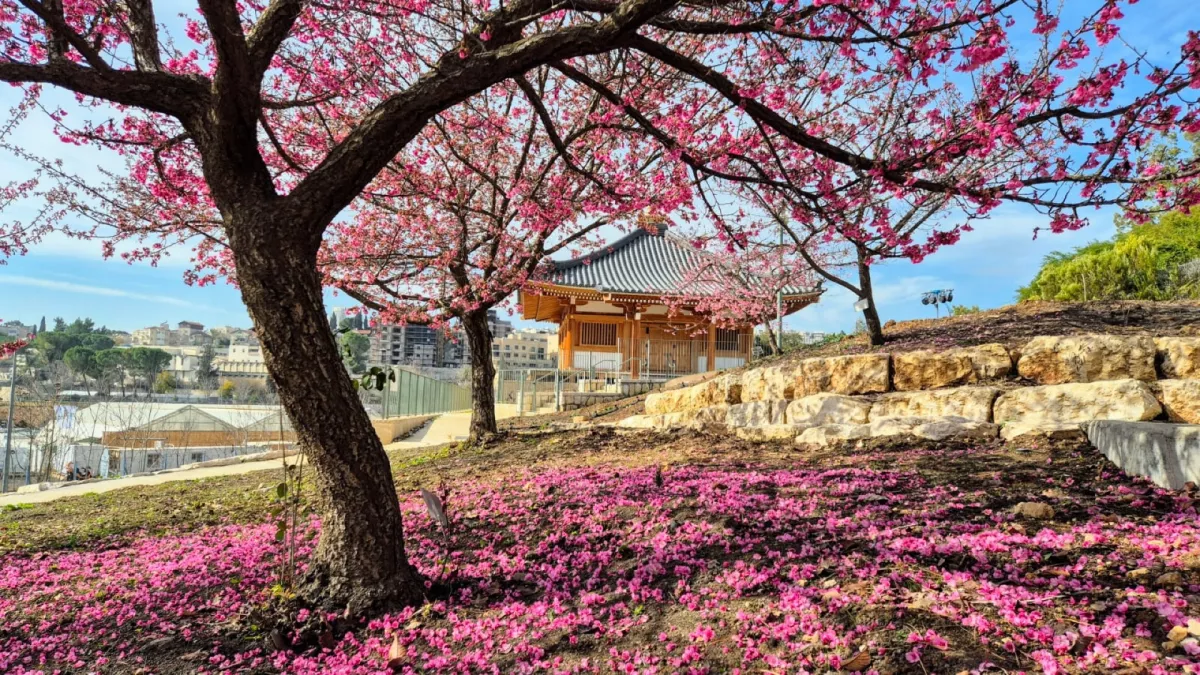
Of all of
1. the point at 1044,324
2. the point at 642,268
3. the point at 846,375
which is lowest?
the point at 846,375

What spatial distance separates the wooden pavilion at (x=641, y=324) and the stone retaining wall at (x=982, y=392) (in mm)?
12519

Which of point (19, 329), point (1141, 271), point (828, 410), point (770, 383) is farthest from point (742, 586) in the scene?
point (19, 329)

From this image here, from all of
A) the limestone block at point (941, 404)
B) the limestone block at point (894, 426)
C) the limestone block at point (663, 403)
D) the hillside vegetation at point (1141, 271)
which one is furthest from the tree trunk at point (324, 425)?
the hillside vegetation at point (1141, 271)

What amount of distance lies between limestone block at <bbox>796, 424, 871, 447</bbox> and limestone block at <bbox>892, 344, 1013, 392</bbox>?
1.06 meters

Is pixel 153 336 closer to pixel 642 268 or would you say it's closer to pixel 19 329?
pixel 19 329

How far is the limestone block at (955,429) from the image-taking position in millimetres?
5047

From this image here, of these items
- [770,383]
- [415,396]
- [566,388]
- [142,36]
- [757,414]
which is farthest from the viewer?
[415,396]

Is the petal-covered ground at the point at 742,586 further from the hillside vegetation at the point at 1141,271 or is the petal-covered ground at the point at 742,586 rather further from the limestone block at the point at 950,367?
the hillside vegetation at the point at 1141,271

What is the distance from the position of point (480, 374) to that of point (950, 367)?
241 inches

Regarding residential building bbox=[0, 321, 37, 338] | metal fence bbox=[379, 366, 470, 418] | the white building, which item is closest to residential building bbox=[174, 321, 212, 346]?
the white building

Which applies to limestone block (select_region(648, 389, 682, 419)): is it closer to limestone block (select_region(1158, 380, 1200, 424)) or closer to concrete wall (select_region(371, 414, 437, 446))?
concrete wall (select_region(371, 414, 437, 446))

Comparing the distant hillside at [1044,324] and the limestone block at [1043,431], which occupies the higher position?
the distant hillside at [1044,324]

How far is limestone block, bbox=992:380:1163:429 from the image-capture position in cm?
471

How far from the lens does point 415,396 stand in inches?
909
